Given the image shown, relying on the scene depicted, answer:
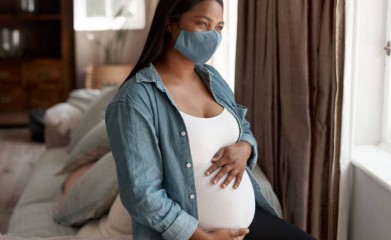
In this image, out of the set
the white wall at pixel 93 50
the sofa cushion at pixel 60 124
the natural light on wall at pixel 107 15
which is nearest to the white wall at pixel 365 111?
the sofa cushion at pixel 60 124

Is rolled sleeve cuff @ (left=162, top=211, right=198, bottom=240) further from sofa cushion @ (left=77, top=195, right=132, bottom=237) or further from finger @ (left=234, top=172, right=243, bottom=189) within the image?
sofa cushion @ (left=77, top=195, right=132, bottom=237)

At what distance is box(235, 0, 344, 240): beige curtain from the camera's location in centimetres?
213

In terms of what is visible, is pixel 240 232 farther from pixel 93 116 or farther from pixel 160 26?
pixel 93 116

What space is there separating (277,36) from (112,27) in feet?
14.0

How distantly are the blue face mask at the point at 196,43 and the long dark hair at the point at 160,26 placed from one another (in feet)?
0.14

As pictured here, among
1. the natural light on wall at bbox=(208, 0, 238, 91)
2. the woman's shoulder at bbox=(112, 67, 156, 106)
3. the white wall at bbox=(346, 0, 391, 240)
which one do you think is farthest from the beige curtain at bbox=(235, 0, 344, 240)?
the woman's shoulder at bbox=(112, 67, 156, 106)

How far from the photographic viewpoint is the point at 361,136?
8.14 ft

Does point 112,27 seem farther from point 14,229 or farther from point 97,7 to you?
point 14,229

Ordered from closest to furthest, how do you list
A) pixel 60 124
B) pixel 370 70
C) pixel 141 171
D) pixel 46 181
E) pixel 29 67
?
pixel 141 171, pixel 370 70, pixel 46 181, pixel 60 124, pixel 29 67

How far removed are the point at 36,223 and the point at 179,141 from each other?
1088 millimetres

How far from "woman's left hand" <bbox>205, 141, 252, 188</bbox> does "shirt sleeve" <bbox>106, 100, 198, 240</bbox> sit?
137 millimetres

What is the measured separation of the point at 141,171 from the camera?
4.82ft

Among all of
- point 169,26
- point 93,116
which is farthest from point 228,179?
point 93,116

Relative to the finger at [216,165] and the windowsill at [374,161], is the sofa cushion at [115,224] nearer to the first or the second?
the finger at [216,165]
